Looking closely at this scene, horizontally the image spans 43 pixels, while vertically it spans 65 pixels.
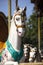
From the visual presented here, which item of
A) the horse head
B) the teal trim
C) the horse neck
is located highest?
the horse head

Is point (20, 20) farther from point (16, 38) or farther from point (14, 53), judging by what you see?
point (14, 53)

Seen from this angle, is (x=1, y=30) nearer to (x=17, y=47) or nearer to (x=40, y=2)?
(x=17, y=47)

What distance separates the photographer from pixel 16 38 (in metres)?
3.91

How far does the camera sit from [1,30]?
5.05m

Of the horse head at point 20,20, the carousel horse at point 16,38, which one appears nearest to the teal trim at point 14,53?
the carousel horse at point 16,38

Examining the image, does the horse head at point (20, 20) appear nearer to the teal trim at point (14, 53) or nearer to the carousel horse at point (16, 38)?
the carousel horse at point (16, 38)

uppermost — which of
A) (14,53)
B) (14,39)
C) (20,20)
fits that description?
(20,20)

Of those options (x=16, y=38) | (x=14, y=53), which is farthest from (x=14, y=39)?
(x=14, y=53)

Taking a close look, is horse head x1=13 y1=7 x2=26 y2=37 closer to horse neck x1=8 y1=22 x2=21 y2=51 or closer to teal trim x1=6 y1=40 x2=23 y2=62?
horse neck x1=8 y1=22 x2=21 y2=51

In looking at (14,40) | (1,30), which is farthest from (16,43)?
(1,30)

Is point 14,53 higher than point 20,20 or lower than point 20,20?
lower

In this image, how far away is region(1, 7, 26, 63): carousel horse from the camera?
12.6 feet

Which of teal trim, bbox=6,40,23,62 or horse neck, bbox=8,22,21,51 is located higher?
horse neck, bbox=8,22,21,51

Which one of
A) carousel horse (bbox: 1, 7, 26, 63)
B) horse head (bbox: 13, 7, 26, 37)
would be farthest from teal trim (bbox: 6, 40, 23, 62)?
horse head (bbox: 13, 7, 26, 37)
